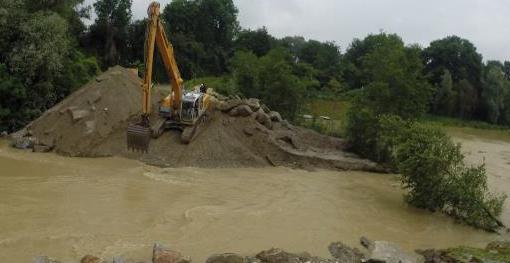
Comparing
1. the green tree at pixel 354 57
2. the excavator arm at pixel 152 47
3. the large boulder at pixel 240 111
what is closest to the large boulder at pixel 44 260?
the excavator arm at pixel 152 47

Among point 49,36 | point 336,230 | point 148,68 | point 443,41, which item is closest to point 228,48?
point 443,41

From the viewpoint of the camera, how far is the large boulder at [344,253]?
14.9 metres

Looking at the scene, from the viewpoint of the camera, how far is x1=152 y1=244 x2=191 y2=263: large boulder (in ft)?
43.2

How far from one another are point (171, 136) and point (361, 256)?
538 inches

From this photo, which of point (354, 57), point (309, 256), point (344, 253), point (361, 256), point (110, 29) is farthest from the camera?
point (354, 57)

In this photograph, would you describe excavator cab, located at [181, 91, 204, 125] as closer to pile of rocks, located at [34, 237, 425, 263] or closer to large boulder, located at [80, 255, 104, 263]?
pile of rocks, located at [34, 237, 425, 263]

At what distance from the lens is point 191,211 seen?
720 inches

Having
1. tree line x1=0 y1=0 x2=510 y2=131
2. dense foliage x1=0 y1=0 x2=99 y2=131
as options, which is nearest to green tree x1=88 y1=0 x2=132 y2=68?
tree line x1=0 y1=0 x2=510 y2=131

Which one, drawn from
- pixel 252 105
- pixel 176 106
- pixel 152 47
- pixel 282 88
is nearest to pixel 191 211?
pixel 152 47

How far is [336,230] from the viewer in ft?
58.5

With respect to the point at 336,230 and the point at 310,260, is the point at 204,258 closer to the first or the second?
the point at 310,260

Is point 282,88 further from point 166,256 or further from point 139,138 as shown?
point 166,256

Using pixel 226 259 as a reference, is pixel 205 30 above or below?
above

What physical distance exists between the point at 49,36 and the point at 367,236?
20.0 metres
